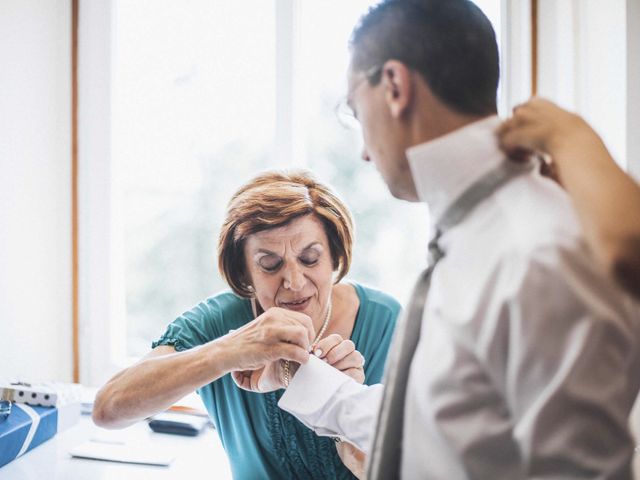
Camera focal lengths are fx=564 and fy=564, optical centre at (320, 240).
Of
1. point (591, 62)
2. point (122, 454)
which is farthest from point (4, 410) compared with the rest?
point (591, 62)

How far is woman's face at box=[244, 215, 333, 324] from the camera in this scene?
1275 mm

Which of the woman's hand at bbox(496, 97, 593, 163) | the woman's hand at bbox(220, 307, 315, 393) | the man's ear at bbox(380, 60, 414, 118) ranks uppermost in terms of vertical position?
the man's ear at bbox(380, 60, 414, 118)

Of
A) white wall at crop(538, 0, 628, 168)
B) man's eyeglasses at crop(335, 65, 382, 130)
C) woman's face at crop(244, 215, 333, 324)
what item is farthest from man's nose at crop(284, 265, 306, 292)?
white wall at crop(538, 0, 628, 168)

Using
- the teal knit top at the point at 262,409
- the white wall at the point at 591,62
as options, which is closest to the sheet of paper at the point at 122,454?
the teal knit top at the point at 262,409

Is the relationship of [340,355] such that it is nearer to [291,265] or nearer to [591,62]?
[291,265]

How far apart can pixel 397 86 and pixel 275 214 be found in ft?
2.27

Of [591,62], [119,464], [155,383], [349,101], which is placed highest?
[591,62]

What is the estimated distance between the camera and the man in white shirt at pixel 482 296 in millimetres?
483

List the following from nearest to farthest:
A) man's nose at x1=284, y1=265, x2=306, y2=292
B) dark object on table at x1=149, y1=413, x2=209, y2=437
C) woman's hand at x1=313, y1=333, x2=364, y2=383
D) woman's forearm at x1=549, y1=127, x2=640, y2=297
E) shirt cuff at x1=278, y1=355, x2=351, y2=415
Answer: woman's forearm at x1=549, y1=127, x2=640, y2=297 → shirt cuff at x1=278, y1=355, x2=351, y2=415 → woman's hand at x1=313, y1=333, x2=364, y2=383 → man's nose at x1=284, y1=265, x2=306, y2=292 → dark object on table at x1=149, y1=413, x2=209, y2=437

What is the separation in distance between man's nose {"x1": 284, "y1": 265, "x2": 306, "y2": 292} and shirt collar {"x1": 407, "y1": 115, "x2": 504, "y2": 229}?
2.27ft

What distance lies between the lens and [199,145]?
6.86ft

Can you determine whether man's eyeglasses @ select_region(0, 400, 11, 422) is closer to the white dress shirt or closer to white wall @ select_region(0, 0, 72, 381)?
white wall @ select_region(0, 0, 72, 381)

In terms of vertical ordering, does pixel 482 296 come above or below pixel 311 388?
above

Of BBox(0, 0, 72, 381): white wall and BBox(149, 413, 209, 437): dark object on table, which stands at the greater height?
BBox(0, 0, 72, 381): white wall
